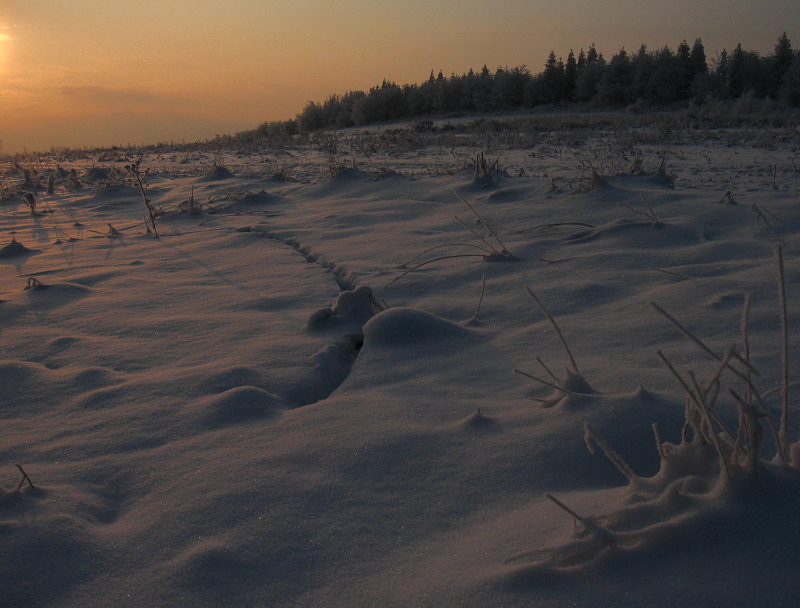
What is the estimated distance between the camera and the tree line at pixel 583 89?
16.9 m

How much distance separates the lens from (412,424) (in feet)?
4.09

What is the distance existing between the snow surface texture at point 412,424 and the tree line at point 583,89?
14706mm

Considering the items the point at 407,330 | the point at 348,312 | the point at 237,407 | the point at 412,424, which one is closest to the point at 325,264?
the point at 348,312

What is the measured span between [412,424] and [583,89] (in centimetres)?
1984

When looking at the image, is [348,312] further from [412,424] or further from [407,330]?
[412,424]

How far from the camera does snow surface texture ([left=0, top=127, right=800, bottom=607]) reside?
0.74m

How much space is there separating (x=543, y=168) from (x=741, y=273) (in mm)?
3539

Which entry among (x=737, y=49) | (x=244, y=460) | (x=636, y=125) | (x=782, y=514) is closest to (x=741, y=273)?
(x=782, y=514)

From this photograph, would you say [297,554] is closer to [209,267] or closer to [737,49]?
[209,267]

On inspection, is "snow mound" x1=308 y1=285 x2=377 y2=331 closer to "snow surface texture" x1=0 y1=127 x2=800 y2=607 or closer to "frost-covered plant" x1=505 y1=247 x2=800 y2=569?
"snow surface texture" x1=0 y1=127 x2=800 y2=607

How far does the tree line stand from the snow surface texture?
1471cm

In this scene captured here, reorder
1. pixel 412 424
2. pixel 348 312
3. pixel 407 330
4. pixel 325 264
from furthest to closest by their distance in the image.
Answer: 1. pixel 325 264
2. pixel 348 312
3. pixel 407 330
4. pixel 412 424

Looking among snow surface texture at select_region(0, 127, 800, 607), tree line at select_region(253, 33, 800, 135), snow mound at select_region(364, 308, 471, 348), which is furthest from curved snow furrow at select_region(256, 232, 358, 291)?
tree line at select_region(253, 33, 800, 135)

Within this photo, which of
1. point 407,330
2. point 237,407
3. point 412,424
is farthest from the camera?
point 407,330
